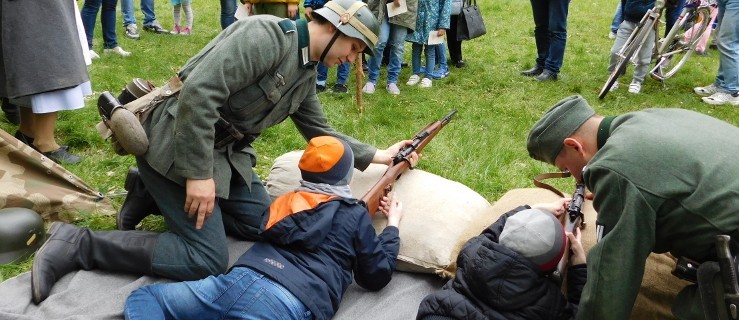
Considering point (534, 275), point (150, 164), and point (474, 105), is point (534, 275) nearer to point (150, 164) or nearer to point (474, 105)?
point (150, 164)

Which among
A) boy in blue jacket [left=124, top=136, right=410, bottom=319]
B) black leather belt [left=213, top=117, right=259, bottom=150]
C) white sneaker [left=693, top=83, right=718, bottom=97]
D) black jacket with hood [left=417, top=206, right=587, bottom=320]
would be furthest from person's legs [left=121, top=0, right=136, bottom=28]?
black jacket with hood [left=417, top=206, right=587, bottom=320]

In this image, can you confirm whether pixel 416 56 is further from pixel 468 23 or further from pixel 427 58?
pixel 468 23

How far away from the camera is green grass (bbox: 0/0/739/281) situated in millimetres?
4961

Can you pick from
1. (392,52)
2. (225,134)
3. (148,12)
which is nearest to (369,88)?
(392,52)

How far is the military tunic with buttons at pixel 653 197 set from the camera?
2.20 meters

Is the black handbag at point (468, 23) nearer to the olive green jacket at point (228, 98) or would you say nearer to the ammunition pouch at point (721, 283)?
the olive green jacket at point (228, 98)

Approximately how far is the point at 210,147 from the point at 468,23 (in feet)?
18.5

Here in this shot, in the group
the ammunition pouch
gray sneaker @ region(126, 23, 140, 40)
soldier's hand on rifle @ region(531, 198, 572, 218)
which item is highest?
the ammunition pouch

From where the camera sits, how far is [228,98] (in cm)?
314

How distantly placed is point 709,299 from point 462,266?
0.97m

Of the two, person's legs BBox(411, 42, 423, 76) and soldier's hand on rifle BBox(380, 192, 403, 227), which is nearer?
soldier's hand on rifle BBox(380, 192, 403, 227)

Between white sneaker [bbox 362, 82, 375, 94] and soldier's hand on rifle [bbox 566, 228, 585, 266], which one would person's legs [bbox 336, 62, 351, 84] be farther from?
soldier's hand on rifle [bbox 566, 228, 585, 266]

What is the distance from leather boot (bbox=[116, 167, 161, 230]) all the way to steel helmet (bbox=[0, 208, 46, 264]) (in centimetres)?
42

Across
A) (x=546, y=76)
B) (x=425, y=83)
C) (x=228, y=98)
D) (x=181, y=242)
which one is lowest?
(x=546, y=76)
